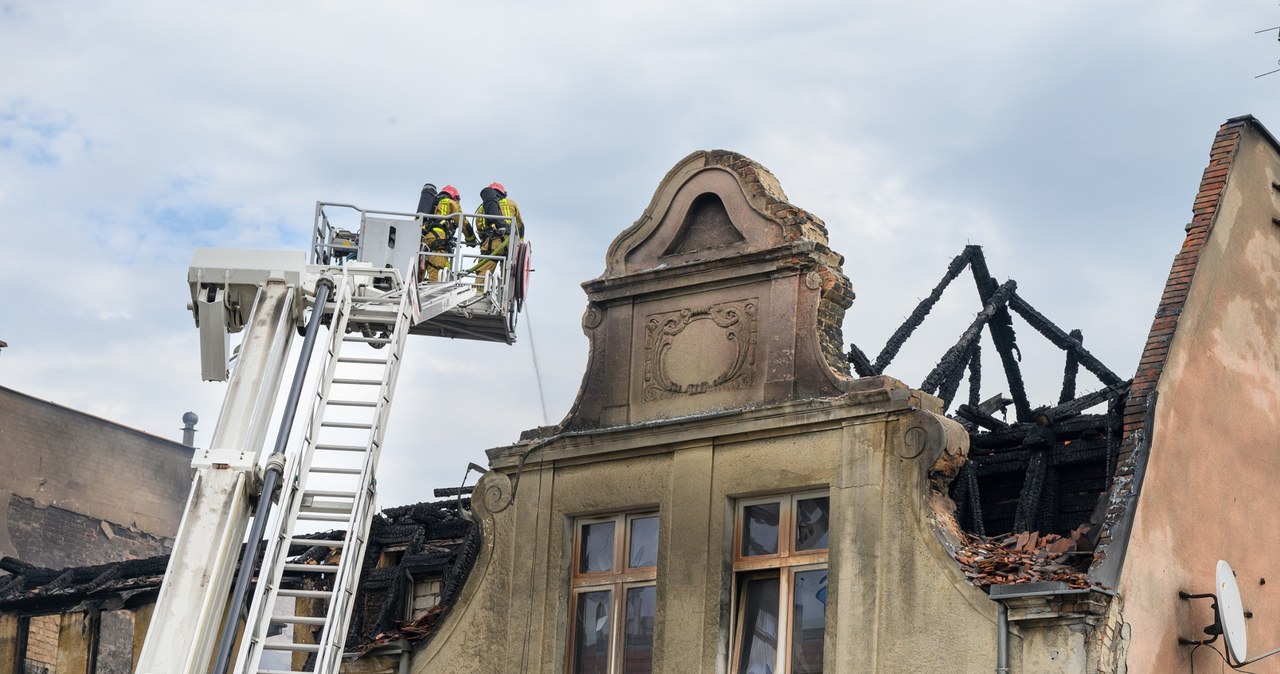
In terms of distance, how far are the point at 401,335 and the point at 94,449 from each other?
61.1 ft

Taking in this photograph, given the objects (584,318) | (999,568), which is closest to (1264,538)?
(999,568)

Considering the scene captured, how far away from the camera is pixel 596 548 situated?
16.6 metres

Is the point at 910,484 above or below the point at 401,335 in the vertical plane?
below

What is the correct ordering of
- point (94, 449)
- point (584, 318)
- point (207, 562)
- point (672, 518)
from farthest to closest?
1. point (94, 449)
2. point (584, 318)
3. point (672, 518)
4. point (207, 562)

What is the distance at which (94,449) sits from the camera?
3259cm

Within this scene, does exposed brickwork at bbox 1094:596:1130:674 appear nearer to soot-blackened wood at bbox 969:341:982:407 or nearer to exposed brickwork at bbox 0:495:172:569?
soot-blackened wood at bbox 969:341:982:407

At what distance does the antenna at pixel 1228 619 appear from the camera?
1436 centimetres

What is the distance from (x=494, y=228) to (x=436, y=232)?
0.53m

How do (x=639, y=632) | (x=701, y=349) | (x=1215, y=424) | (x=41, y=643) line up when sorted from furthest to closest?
1. (x=41, y=643)
2. (x=701, y=349)
3. (x=639, y=632)
4. (x=1215, y=424)

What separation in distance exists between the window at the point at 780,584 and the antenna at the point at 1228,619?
8.82 feet

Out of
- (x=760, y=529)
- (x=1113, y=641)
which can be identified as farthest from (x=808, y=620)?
(x=1113, y=641)

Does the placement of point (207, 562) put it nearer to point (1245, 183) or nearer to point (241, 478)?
point (241, 478)

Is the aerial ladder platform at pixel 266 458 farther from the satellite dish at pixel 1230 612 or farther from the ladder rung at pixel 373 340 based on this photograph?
the satellite dish at pixel 1230 612

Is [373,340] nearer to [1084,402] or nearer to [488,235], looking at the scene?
[488,235]
